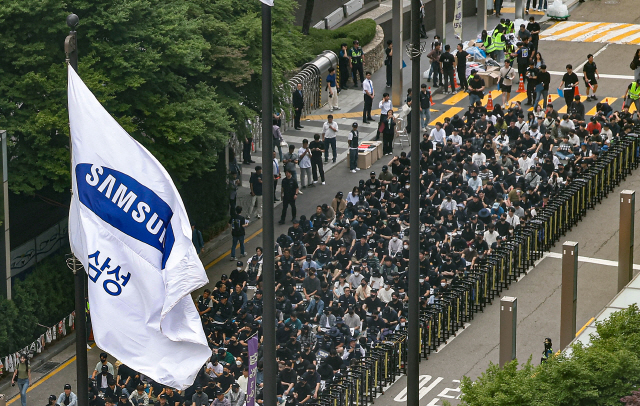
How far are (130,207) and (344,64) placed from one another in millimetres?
→ 31570

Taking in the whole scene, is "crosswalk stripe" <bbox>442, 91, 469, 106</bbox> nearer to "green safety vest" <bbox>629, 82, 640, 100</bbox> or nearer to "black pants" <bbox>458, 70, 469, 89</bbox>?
"black pants" <bbox>458, 70, 469, 89</bbox>

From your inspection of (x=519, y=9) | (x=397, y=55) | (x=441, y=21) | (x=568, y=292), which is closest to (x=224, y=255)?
(x=568, y=292)

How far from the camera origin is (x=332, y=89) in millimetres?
41625

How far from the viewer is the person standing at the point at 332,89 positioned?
4144 cm

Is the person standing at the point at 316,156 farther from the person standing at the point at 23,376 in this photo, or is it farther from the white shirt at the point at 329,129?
the person standing at the point at 23,376

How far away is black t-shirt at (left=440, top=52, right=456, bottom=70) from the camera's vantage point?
138 feet

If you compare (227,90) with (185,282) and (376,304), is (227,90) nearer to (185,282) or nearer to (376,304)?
(376,304)

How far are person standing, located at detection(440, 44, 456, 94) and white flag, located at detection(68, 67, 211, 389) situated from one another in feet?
99.6

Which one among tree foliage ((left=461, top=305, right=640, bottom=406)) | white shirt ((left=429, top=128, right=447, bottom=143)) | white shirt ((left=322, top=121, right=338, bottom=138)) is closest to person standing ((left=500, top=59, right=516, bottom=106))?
white shirt ((left=429, top=128, right=447, bottom=143))

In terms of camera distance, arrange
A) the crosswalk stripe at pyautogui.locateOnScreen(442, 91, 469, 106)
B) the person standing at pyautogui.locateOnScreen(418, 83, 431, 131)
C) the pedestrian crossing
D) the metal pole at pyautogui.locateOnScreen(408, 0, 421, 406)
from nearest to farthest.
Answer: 1. the metal pole at pyautogui.locateOnScreen(408, 0, 421, 406)
2. the person standing at pyautogui.locateOnScreen(418, 83, 431, 131)
3. the crosswalk stripe at pyautogui.locateOnScreen(442, 91, 469, 106)
4. the pedestrian crossing

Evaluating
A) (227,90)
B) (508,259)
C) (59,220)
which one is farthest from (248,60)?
(508,259)

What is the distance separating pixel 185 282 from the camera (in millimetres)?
12398

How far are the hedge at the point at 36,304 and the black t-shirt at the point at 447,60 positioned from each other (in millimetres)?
17835

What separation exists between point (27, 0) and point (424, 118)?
1632 cm
